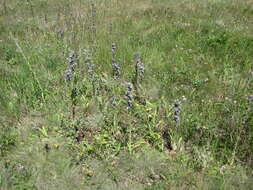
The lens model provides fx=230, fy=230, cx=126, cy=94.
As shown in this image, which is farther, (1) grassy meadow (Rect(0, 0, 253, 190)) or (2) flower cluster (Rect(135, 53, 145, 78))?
(2) flower cluster (Rect(135, 53, 145, 78))

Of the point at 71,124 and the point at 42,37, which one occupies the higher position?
the point at 42,37

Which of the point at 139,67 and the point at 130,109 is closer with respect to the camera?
the point at 130,109

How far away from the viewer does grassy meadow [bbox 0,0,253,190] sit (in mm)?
2373

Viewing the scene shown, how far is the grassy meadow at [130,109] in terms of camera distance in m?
2.37

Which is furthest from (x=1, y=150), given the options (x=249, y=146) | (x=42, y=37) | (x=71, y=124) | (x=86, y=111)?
(x=42, y=37)

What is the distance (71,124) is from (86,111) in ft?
1.29

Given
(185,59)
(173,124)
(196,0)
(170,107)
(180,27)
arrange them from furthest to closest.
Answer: (196,0)
(180,27)
(185,59)
(170,107)
(173,124)

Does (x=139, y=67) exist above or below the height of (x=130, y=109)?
above

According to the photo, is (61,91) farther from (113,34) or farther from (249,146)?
(249,146)

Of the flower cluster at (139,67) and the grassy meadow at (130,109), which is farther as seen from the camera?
the flower cluster at (139,67)

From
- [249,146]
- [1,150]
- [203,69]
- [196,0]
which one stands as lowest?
[1,150]

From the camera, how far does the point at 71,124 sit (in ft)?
9.34

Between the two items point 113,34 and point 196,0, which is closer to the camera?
point 113,34

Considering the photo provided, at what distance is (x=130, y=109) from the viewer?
278 cm
